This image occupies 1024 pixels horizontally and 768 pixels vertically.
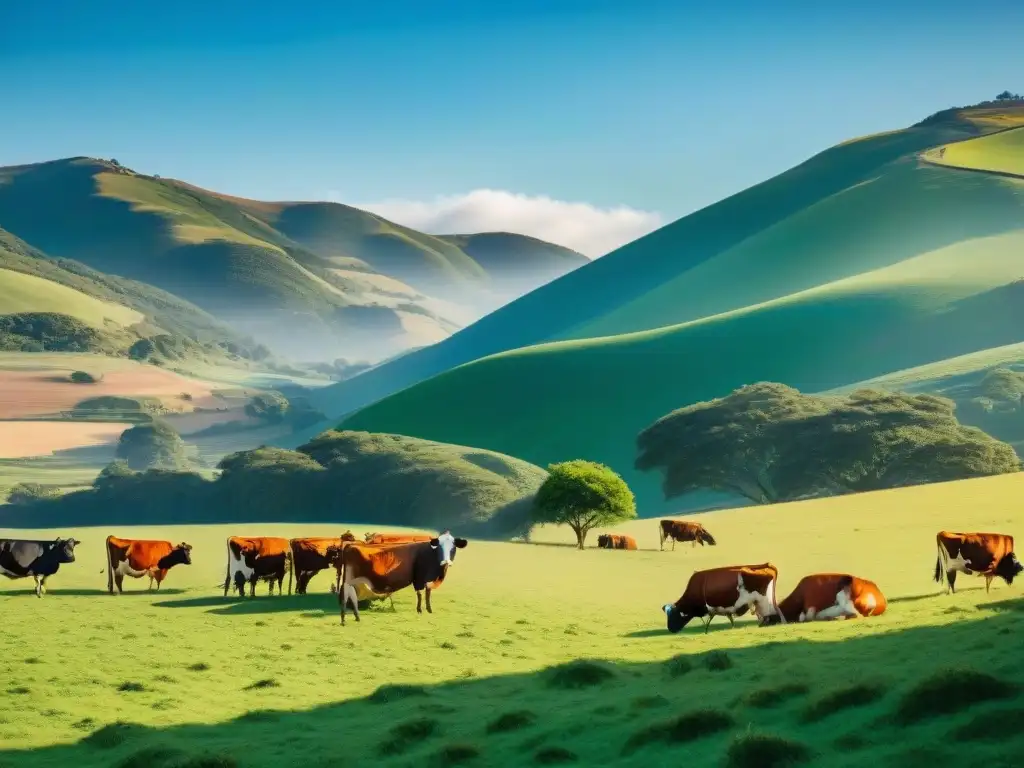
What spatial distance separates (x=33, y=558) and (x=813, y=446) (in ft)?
198

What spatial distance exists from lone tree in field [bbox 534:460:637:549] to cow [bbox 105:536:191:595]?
79.9ft

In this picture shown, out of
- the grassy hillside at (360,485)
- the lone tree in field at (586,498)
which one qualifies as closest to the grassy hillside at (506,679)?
the lone tree in field at (586,498)

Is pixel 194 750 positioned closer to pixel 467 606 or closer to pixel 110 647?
pixel 110 647

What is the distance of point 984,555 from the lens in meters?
29.4

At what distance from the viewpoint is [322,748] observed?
1845 centimetres

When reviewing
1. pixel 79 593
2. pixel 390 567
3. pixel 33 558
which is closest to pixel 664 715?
pixel 390 567

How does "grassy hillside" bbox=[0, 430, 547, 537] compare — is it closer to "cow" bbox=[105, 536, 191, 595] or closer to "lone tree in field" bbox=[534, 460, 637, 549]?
"lone tree in field" bbox=[534, 460, 637, 549]

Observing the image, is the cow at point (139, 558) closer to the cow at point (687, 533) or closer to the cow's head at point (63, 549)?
the cow's head at point (63, 549)

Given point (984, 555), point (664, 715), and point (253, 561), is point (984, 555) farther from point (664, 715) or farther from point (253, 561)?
point (253, 561)

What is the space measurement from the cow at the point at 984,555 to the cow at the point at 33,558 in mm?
24211

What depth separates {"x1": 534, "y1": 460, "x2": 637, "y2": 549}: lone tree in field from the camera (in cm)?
5934

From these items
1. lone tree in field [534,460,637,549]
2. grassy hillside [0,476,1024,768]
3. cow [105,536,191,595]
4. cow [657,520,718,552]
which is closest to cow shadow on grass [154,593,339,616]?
grassy hillside [0,476,1024,768]

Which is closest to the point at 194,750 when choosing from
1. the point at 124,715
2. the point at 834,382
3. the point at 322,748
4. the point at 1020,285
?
the point at 322,748

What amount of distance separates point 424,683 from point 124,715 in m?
5.42
